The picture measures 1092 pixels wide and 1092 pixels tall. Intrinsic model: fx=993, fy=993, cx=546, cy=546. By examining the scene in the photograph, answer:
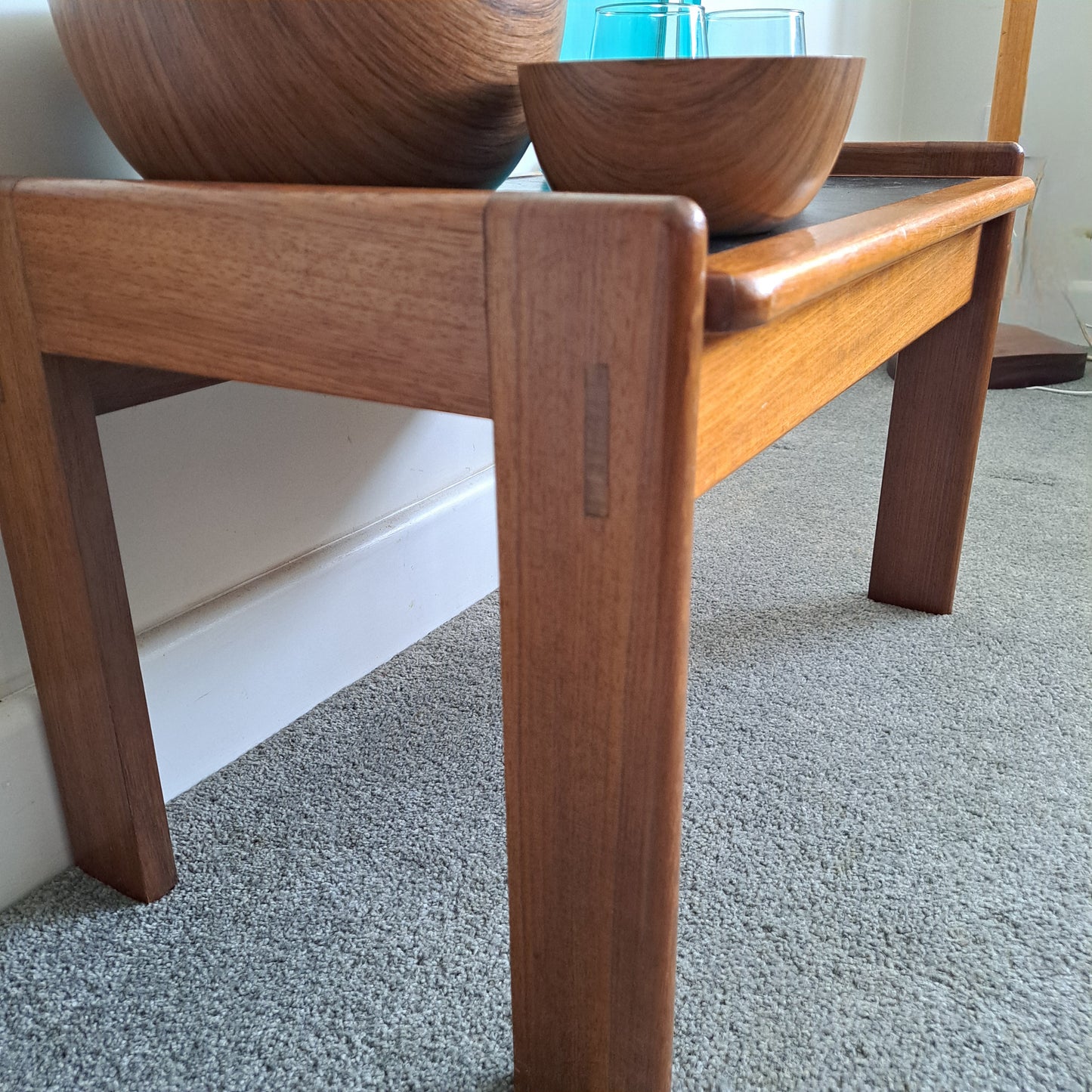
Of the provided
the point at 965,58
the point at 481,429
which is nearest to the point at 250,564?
the point at 481,429

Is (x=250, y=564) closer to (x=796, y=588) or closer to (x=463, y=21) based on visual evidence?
(x=463, y=21)

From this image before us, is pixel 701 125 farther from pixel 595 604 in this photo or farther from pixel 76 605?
pixel 76 605

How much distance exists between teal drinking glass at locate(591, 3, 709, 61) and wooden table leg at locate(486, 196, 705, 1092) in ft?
0.99

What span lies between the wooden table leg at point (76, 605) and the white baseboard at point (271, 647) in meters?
0.02

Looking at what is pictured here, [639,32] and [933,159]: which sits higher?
[639,32]

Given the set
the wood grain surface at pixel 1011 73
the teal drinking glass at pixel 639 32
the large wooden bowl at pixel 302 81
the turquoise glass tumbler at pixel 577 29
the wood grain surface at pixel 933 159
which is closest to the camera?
the large wooden bowl at pixel 302 81

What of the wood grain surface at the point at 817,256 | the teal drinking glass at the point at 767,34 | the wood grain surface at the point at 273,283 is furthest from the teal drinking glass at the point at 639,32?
the wood grain surface at the point at 273,283

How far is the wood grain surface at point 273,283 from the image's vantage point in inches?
14.9

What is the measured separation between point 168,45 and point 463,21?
139 mm

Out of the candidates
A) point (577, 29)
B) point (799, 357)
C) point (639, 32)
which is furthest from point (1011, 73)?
point (799, 357)

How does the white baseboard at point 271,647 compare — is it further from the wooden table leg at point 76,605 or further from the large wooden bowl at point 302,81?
the large wooden bowl at point 302,81

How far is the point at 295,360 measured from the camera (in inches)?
→ 17.0

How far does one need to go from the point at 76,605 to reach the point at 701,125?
1.43 ft

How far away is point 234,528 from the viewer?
0.79m
